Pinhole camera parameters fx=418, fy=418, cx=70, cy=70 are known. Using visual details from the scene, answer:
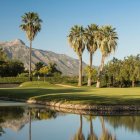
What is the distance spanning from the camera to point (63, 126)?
35094 mm

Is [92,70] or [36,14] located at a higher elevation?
[36,14]

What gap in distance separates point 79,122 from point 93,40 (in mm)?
79189

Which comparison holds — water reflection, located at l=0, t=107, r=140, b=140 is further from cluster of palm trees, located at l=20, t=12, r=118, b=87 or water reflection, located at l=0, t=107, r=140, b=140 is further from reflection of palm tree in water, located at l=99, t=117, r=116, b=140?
cluster of palm trees, located at l=20, t=12, r=118, b=87

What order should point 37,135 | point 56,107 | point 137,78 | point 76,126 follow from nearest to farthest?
point 37,135
point 76,126
point 56,107
point 137,78

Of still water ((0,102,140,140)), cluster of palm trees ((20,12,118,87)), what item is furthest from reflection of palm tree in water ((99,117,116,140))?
cluster of palm trees ((20,12,118,87))

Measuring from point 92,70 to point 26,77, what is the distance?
18.7 m

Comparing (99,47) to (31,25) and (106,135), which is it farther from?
(106,135)

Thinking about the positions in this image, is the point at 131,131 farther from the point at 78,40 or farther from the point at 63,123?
the point at 78,40

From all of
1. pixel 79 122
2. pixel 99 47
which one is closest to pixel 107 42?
pixel 99 47

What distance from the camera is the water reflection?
99.9 feet

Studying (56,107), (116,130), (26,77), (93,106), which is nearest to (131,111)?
(93,106)

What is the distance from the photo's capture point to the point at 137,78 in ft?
362

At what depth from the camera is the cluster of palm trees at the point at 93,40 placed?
111 meters

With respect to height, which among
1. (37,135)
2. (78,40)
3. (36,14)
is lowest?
(37,135)
